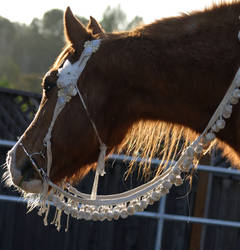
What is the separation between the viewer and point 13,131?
576 cm

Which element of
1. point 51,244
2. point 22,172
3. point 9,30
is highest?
point 9,30

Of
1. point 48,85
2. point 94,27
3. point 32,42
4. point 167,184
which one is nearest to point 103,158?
point 167,184

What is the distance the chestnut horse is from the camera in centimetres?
257

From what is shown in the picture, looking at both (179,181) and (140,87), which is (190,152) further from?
(140,87)

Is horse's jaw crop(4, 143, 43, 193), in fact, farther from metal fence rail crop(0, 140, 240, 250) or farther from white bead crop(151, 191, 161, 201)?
metal fence rail crop(0, 140, 240, 250)

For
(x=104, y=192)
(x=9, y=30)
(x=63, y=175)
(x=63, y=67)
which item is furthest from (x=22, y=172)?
(x=9, y=30)

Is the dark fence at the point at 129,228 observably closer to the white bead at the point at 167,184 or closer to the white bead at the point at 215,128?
the white bead at the point at 167,184

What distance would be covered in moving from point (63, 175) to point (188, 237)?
3072 millimetres

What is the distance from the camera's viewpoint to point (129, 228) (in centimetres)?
559

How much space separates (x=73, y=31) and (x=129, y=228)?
3.27 m

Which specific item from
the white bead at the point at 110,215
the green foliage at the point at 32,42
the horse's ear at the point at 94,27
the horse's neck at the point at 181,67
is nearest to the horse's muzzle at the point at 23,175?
the white bead at the point at 110,215

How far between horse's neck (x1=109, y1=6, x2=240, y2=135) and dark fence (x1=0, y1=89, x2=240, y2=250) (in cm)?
291

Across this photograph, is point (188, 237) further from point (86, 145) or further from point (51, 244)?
point (86, 145)

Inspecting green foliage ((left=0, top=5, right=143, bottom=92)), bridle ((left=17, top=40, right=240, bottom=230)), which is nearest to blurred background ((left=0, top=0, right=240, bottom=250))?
bridle ((left=17, top=40, right=240, bottom=230))
